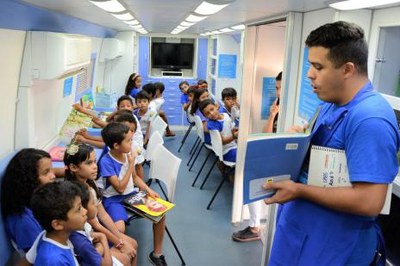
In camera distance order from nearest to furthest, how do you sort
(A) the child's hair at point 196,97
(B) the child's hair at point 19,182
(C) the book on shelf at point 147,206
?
(B) the child's hair at point 19,182, (C) the book on shelf at point 147,206, (A) the child's hair at point 196,97

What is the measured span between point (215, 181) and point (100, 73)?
111 inches

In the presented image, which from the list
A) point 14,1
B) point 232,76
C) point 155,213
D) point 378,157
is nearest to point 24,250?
point 155,213

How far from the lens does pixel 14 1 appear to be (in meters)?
2.05

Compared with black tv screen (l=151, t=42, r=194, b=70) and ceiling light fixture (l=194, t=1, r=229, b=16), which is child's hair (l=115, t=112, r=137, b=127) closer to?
ceiling light fixture (l=194, t=1, r=229, b=16)

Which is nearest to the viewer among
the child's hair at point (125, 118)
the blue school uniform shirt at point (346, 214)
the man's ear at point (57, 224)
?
the blue school uniform shirt at point (346, 214)

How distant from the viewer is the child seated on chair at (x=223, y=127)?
12.6ft

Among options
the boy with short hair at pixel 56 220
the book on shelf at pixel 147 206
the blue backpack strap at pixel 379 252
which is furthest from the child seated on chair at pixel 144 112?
the blue backpack strap at pixel 379 252

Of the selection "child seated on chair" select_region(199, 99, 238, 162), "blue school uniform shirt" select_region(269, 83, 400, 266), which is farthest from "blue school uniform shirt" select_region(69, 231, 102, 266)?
"child seated on chair" select_region(199, 99, 238, 162)

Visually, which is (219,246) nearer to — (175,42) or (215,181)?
(215,181)

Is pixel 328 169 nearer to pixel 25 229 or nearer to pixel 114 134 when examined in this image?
pixel 25 229

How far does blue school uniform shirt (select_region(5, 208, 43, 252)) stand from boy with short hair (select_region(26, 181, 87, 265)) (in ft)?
0.65

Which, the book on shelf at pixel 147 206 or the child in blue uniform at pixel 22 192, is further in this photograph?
the book on shelf at pixel 147 206

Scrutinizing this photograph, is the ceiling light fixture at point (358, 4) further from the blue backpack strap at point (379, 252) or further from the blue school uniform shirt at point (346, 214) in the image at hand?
the blue backpack strap at point (379, 252)

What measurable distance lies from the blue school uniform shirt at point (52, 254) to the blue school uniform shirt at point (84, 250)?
126 mm
